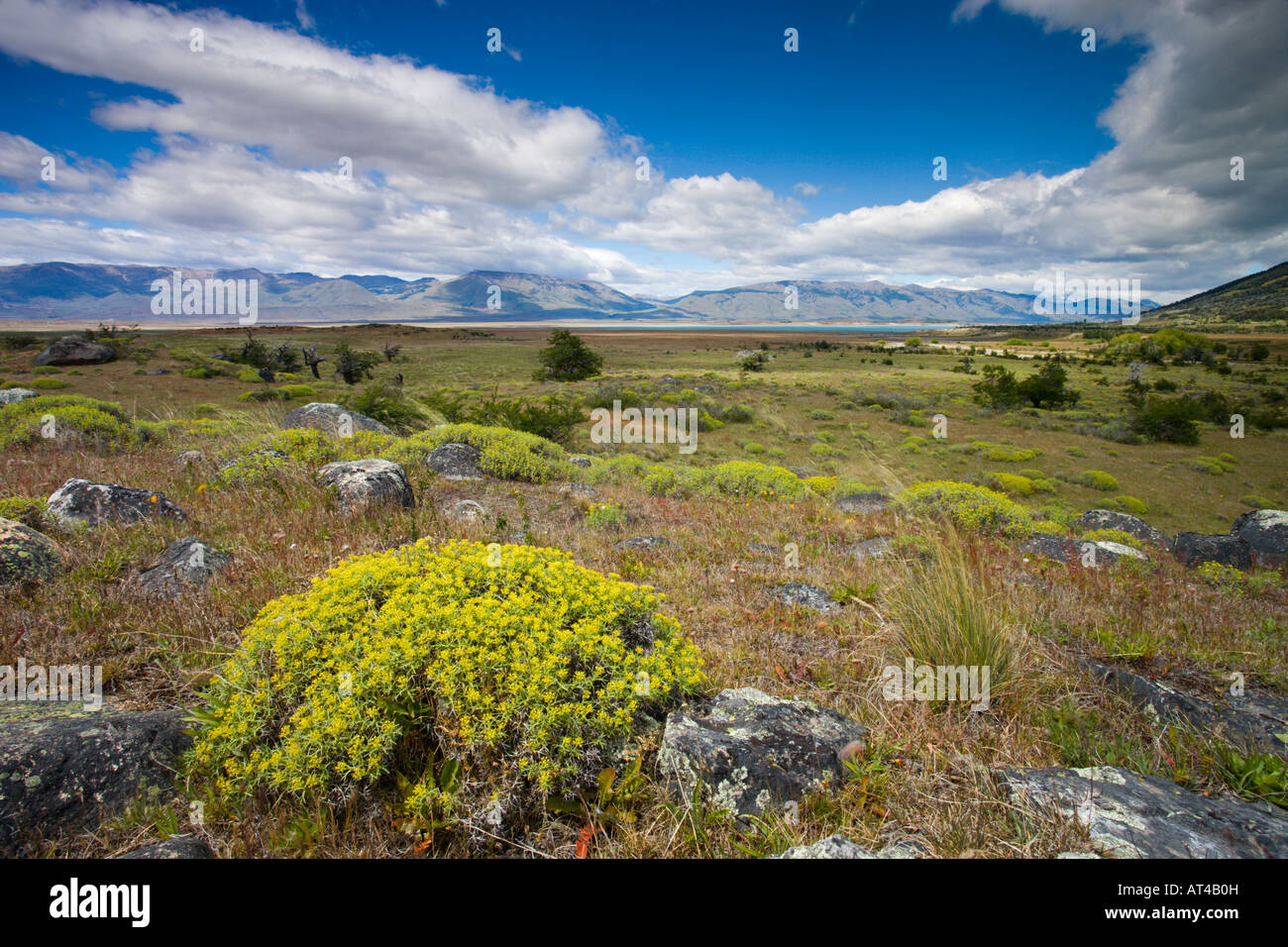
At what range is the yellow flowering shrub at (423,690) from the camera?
82.0 inches

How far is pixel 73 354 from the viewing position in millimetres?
30672

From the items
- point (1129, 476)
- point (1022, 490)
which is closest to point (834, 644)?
point (1022, 490)

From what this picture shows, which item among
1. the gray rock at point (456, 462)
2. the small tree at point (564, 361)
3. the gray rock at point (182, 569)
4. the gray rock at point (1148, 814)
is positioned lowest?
the gray rock at point (1148, 814)

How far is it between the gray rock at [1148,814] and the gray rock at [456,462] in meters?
8.88

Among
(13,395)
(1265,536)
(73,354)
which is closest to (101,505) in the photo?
(13,395)

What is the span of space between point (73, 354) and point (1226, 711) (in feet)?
153

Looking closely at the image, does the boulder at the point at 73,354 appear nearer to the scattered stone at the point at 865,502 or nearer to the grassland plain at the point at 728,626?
the grassland plain at the point at 728,626

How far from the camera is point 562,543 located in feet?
19.6

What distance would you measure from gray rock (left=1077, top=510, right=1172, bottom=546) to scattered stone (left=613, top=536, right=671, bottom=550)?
1248 centimetres

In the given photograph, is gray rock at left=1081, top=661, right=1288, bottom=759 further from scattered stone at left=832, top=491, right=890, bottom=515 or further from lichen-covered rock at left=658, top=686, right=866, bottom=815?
scattered stone at left=832, top=491, right=890, bottom=515

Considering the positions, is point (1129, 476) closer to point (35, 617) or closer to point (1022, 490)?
point (1022, 490)

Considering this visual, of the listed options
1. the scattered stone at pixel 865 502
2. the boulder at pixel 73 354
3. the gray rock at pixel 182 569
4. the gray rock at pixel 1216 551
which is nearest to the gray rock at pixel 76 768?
the gray rock at pixel 182 569

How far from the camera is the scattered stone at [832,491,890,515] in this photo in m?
11.9
